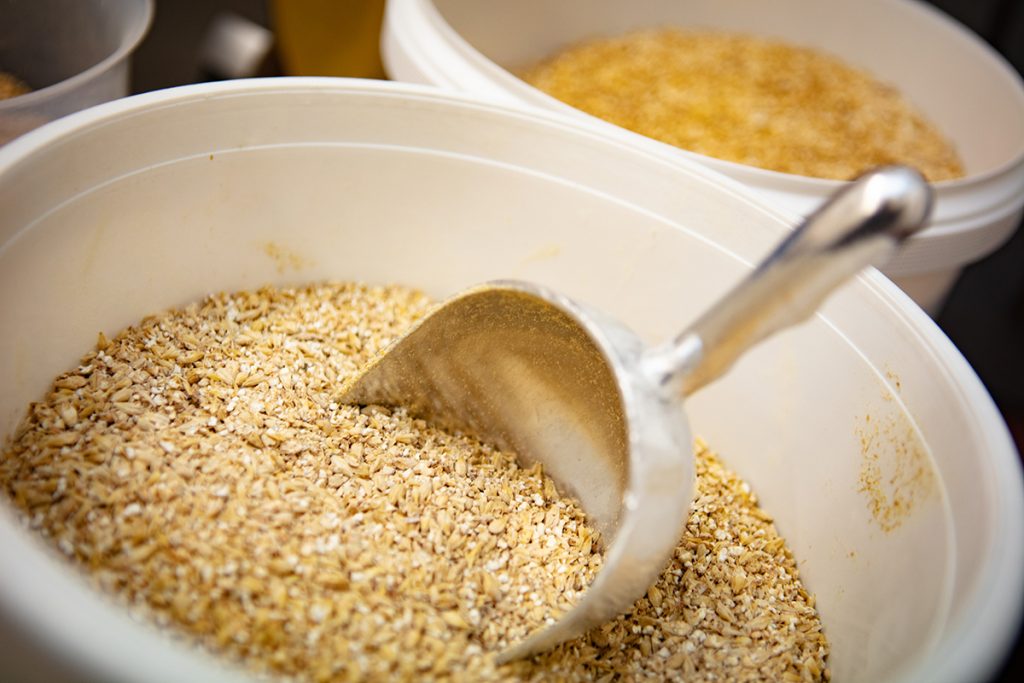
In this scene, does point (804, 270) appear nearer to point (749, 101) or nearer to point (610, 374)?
point (610, 374)

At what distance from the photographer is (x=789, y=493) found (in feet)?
3.27

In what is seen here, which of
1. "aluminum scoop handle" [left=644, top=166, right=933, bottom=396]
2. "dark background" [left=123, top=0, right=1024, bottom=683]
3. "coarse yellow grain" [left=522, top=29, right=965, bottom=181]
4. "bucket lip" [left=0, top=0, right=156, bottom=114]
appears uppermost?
"aluminum scoop handle" [left=644, top=166, right=933, bottom=396]

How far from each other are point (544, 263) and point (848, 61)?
1.09 m

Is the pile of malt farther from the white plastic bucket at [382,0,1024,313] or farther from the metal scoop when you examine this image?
the white plastic bucket at [382,0,1024,313]

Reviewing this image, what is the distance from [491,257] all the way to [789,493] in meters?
0.46

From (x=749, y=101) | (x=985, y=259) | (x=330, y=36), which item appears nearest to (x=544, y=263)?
(x=749, y=101)

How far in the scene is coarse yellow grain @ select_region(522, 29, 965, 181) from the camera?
1.54 metres

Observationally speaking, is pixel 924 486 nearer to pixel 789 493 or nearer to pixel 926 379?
pixel 926 379

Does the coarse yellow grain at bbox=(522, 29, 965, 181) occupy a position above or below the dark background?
above

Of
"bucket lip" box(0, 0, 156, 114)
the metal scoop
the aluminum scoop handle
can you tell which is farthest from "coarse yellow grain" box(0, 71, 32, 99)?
the aluminum scoop handle

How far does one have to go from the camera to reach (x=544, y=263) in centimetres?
111

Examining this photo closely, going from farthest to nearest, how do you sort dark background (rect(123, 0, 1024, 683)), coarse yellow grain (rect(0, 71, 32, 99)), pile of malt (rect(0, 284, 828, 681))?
dark background (rect(123, 0, 1024, 683))
coarse yellow grain (rect(0, 71, 32, 99))
pile of malt (rect(0, 284, 828, 681))

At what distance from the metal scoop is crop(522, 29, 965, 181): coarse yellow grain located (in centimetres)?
72

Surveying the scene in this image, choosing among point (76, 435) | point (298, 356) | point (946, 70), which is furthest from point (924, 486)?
point (946, 70)
